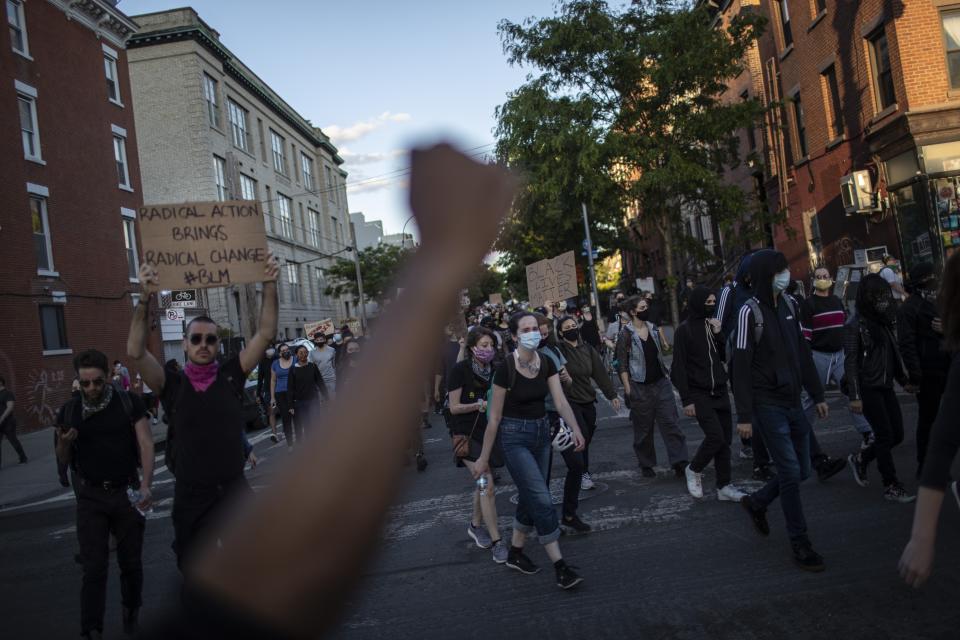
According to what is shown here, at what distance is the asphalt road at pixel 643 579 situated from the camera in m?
4.55

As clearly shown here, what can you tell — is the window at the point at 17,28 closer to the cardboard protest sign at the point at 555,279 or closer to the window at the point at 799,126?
the cardboard protest sign at the point at 555,279

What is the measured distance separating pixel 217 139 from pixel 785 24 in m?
27.3

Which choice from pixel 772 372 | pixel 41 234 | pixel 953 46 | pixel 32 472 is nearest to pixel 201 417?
pixel 772 372

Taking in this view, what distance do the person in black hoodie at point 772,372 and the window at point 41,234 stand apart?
877 inches

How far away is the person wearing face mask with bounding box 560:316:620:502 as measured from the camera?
814cm

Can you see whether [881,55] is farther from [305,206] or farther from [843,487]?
[305,206]

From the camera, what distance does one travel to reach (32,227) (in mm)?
22719

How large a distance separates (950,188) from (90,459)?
1801cm

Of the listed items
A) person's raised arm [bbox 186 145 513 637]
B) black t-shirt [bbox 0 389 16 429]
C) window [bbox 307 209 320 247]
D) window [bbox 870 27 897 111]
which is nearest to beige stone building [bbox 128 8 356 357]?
window [bbox 307 209 320 247]

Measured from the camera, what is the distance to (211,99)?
134 feet

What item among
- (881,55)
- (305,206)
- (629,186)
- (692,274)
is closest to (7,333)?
(629,186)

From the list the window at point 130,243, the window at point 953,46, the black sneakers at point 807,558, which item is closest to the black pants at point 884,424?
the black sneakers at point 807,558

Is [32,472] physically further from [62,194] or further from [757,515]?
[757,515]

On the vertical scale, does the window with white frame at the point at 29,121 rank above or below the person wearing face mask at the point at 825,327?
above
